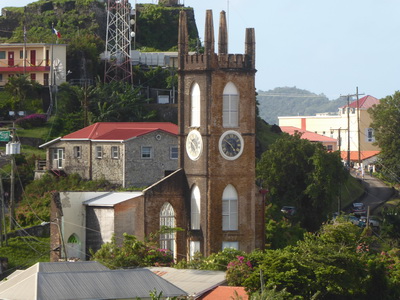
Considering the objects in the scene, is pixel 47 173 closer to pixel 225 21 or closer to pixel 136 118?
pixel 136 118

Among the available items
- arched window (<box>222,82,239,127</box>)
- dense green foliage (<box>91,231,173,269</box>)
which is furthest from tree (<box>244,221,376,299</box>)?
arched window (<box>222,82,239,127</box>)

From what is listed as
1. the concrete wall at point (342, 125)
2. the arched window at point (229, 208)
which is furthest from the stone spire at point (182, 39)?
the concrete wall at point (342, 125)

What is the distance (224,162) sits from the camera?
48.2 metres

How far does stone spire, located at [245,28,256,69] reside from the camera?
48.7m

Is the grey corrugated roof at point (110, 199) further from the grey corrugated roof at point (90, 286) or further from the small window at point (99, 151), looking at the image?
the grey corrugated roof at point (90, 286)

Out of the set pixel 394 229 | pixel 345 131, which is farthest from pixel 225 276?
pixel 345 131

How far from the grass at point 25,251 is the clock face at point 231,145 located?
1064 centimetres

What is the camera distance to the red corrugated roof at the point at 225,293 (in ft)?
124

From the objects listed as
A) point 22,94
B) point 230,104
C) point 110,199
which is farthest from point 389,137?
point 230,104

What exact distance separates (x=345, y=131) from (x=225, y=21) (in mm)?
79419

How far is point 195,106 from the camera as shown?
48.6 meters

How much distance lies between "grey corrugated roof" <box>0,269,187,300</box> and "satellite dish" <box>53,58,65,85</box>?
46.1 metres

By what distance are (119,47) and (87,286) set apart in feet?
174

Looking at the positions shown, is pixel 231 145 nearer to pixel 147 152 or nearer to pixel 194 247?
pixel 194 247
